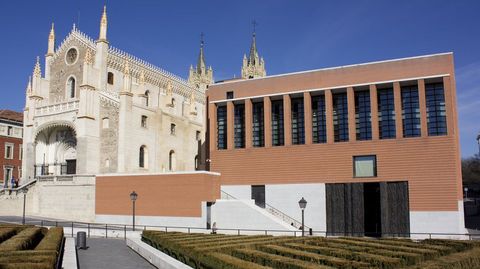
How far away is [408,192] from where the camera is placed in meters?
34.8

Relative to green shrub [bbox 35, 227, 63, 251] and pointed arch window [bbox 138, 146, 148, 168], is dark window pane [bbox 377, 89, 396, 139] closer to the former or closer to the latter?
green shrub [bbox 35, 227, 63, 251]

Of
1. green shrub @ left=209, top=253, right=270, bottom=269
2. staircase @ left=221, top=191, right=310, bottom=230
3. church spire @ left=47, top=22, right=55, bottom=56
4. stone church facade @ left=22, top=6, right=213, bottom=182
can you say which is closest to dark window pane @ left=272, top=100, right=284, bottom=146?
staircase @ left=221, top=191, right=310, bottom=230

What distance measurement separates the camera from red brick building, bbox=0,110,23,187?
6356cm

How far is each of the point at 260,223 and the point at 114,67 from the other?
27.5 m

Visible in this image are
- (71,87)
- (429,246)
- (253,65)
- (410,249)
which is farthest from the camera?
(253,65)

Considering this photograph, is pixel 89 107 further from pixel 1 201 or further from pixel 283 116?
pixel 283 116

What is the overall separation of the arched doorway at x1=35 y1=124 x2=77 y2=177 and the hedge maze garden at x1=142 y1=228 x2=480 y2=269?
33211 mm

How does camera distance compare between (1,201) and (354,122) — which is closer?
(354,122)

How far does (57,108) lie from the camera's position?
161 ft

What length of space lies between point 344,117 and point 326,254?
74.1ft

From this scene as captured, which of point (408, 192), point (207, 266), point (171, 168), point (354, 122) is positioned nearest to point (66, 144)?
point (171, 168)

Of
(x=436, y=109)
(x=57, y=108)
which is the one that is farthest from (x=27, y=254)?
(x=57, y=108)

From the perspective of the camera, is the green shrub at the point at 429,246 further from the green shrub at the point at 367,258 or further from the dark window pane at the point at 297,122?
the dark window pane at the point at 297,122

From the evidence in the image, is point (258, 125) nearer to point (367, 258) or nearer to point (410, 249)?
point (410, 249)
